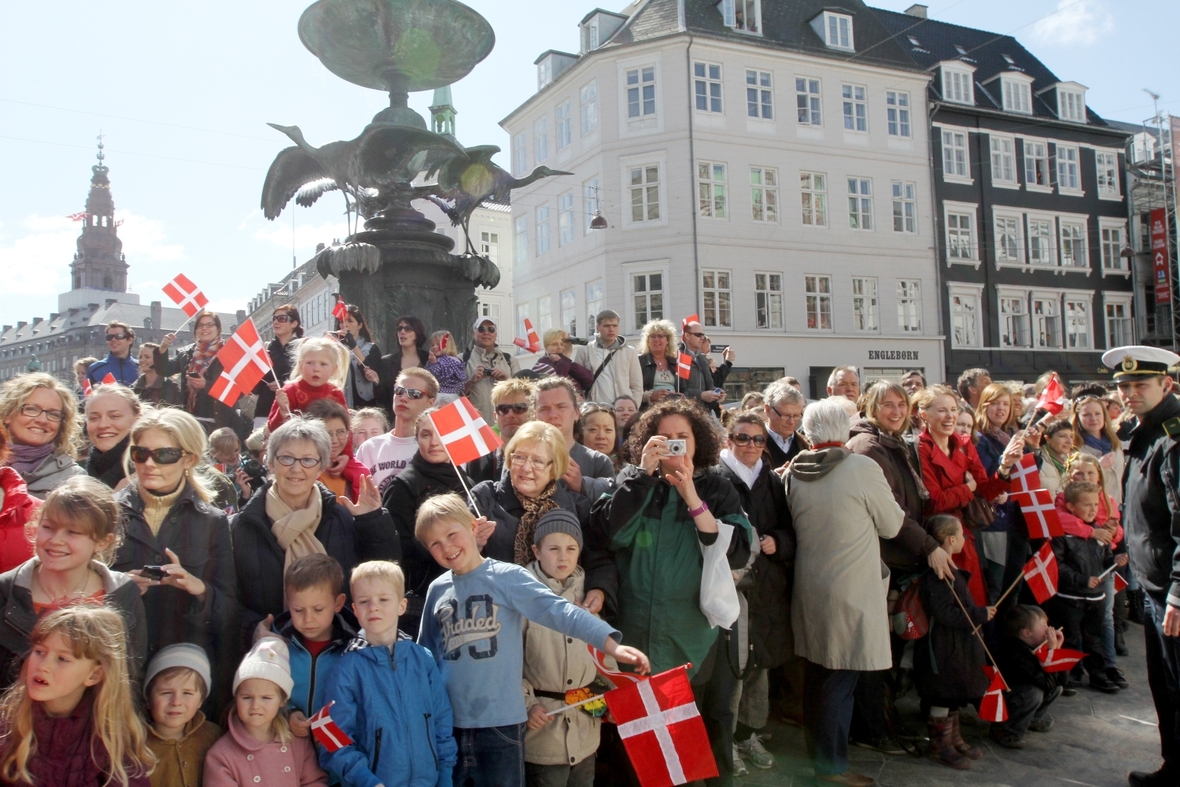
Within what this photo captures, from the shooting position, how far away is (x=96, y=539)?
287 cm

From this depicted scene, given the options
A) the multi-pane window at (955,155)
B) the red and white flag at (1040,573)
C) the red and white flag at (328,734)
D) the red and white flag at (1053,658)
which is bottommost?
the red and white flag at (1053,658)

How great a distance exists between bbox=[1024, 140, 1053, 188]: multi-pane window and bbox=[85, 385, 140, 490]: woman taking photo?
3584 centimetres

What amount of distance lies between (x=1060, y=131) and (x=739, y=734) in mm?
36650

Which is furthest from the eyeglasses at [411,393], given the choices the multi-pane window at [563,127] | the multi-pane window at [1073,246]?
the multi-pane window at [1073,246]

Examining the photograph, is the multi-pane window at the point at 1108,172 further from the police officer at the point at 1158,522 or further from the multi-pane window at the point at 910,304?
the police officer at the point at 1158,522

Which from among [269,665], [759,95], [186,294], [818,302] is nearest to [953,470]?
[269,665]

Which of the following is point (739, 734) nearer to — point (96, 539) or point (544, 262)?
point (96, 539)

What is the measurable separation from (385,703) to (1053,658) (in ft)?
13.3

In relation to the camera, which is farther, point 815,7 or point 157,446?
point 815,7

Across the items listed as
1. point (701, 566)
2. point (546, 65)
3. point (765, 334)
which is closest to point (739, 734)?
point (701, 566)

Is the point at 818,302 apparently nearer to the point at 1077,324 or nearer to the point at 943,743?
the point at 1077,324

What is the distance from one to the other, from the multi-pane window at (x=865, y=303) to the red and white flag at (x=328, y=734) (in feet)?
93.1

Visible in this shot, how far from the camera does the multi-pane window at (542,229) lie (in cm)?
3147

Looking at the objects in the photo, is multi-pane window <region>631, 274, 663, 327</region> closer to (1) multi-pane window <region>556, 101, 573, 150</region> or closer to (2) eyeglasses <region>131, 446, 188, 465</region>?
(1) multi-pane window <region>556, 101, 573, 150</region>
